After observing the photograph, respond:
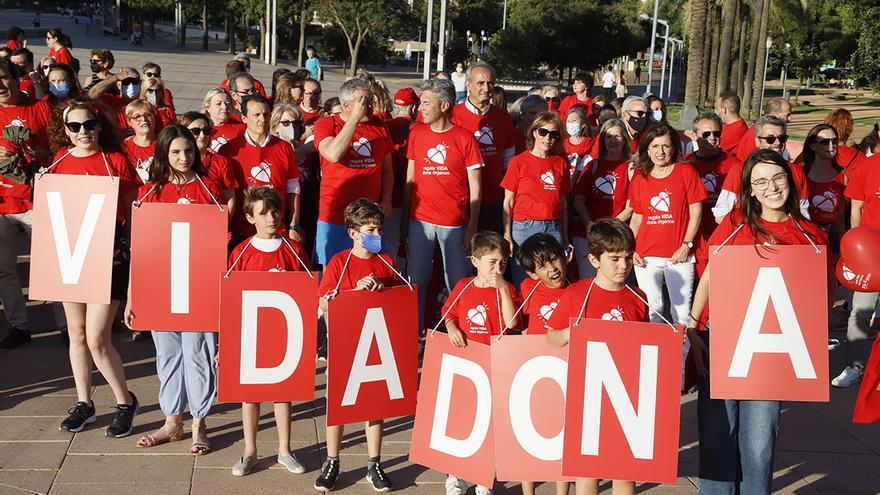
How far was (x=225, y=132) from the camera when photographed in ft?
25.6

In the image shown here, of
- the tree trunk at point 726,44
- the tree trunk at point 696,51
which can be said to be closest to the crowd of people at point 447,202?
the tree trunk at point 696,51

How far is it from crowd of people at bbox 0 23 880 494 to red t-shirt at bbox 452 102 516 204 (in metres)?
0.01

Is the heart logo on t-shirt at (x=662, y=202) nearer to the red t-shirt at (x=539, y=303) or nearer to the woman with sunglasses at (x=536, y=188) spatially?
the woman with sunglasses at (x=536, y=188)

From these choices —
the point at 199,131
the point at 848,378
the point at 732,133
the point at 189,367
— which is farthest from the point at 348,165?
the point at 732,133

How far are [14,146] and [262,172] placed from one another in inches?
78.1

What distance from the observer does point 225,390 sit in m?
5.48

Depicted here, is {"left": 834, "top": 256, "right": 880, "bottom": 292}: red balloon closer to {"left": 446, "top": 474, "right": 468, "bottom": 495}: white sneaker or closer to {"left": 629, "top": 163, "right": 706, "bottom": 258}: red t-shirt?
{"left": 629, "top": 163, "right": 706, "bottom": 258}: red t-shirt

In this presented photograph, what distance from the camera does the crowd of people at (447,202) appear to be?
5105 mm

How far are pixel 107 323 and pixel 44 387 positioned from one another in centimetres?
135

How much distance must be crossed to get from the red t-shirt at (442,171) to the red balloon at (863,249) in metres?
3.11

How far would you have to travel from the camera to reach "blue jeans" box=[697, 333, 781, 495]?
499 cm

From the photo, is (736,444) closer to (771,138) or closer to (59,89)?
(771,138)

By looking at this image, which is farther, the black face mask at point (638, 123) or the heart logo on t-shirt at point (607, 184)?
the black face mask at point (638, 123)

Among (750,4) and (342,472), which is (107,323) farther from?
(750,4)
